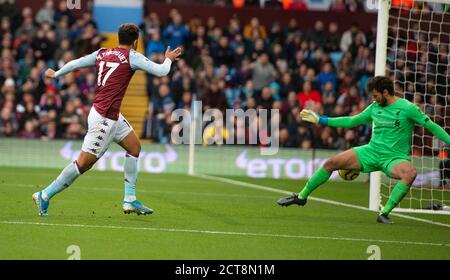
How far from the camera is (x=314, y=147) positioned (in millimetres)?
21469

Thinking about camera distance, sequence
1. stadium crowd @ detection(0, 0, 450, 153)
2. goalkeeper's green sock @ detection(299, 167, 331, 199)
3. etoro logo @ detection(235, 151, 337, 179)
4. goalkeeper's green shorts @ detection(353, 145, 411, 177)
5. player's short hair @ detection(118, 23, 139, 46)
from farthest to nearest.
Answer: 1. stadium crowd @ detection(0, 0, 450, 153)
2. etoro logo @ detection(235, 151, 337, 179)
3. goalkeeper's green sock @ detection(299, 167, 331, 199)
4. goalkeeper's green shorts @ detection(353, 145, 411, 177)
5. player's short hair @ detection(118, 23, 139, 46)

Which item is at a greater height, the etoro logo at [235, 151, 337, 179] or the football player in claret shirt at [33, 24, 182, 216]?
the football player in claret shirt at [33, 24, 182, 216]

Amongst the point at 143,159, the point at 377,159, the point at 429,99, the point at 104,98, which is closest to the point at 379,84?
the point at 377,159

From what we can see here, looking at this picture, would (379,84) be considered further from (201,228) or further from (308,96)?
(308,96)

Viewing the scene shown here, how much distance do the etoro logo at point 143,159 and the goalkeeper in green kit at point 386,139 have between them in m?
9.18

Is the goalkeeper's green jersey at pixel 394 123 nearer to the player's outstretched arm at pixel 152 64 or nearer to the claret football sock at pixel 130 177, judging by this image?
the player's outstretched arm at pixel 152 64

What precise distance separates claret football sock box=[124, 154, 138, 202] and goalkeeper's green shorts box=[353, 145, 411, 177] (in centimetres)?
290

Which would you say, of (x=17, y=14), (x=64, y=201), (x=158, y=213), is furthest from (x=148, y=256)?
(x=17, y=14)

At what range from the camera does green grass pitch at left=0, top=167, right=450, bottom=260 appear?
9.59m

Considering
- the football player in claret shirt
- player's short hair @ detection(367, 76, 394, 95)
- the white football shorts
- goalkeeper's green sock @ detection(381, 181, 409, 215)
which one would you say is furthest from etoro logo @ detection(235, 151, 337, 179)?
the white football shorts

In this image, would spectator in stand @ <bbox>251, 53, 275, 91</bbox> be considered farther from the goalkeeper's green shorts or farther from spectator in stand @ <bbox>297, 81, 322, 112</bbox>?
the goalkeeper's green shorts

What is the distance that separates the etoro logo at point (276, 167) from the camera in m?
21.7

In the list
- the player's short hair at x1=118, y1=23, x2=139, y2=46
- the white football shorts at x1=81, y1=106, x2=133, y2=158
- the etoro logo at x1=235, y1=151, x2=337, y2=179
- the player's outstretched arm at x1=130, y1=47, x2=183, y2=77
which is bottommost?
the etoro logo at x1=235, y1=151, x2=337, y2=179
